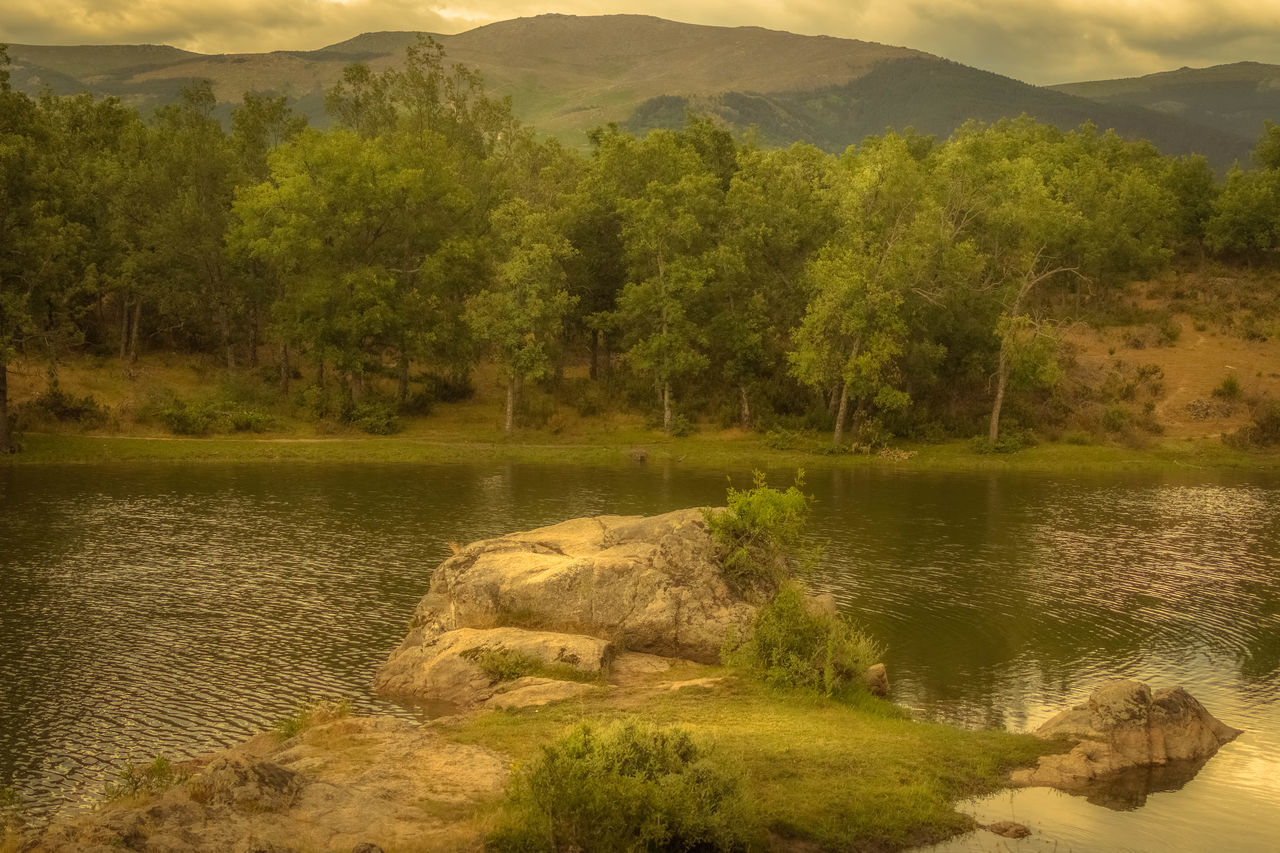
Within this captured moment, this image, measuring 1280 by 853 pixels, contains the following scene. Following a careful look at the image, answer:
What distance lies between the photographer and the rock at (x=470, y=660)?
2892 centimetres

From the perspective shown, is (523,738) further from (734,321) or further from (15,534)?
(734,321)

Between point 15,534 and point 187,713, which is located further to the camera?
point 15,534

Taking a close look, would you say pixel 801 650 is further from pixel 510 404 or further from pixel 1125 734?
pixel 510 404

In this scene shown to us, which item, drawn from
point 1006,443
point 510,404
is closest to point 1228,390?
point 1006,443

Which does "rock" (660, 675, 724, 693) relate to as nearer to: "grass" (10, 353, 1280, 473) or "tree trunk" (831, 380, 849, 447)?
"grass" (10, 353, 1280, 473)

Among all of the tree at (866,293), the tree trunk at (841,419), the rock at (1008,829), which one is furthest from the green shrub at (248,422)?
the rock at (1008,829)

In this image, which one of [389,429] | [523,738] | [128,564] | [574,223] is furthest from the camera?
[574,223]

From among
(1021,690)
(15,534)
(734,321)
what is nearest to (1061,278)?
(734,321)

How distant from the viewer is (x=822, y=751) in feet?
77.5

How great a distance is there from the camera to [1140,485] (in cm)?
6600

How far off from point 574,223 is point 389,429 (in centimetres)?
2044

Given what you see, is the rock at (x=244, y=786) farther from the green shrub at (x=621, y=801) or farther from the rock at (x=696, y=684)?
the rock at (x=696, y=684)

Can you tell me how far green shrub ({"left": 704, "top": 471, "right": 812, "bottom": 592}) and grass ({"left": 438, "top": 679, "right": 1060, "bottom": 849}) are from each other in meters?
4.64

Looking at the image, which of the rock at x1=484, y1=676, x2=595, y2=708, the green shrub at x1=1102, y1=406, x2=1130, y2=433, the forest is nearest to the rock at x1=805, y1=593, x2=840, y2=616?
the rock at x1=484, y1=676, x2=595, y2=708
